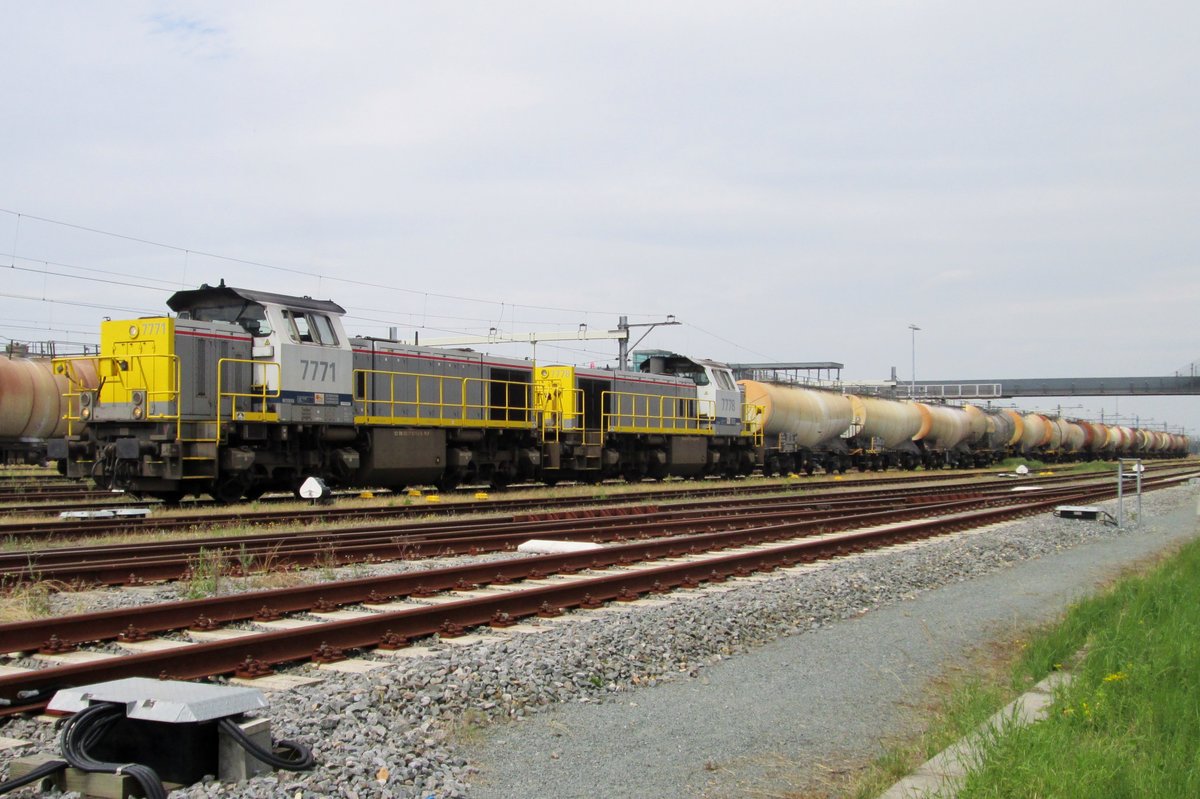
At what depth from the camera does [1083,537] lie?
1620 centimetres

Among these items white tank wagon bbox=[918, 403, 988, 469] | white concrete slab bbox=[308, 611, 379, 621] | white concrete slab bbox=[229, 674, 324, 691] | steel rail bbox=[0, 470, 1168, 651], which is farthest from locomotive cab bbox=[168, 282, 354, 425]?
white tank wagon bbox=[918, 403, 988, 469]

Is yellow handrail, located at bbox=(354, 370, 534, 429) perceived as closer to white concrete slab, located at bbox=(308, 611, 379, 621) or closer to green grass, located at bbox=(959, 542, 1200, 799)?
white concrete slab, located at bbox=(308, 611, 379, 621)

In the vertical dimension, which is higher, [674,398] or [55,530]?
[674,398]

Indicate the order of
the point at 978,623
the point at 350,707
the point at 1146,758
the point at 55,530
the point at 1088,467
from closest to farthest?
the point at 1146,758, the point at 350,707, the point at 978,623, the point at 55,530, the point at 1088,467

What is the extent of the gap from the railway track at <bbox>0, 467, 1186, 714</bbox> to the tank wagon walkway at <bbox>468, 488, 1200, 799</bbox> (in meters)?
1.77

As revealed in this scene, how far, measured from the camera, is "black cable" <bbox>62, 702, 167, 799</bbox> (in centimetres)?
384

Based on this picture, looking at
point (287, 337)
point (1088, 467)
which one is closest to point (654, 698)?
point (287, 337)

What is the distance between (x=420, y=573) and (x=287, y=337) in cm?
876

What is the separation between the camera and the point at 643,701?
5.95m

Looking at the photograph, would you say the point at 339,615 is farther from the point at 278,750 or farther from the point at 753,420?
the point at 753,420

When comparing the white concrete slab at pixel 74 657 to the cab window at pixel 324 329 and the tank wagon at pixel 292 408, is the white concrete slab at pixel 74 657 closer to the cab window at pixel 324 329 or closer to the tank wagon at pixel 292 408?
the tank wagon at pixel 292 408

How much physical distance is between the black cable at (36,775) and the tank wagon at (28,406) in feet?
85.8

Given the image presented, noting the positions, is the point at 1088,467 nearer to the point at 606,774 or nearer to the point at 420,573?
the point at 420,573

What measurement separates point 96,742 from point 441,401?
16.3m
